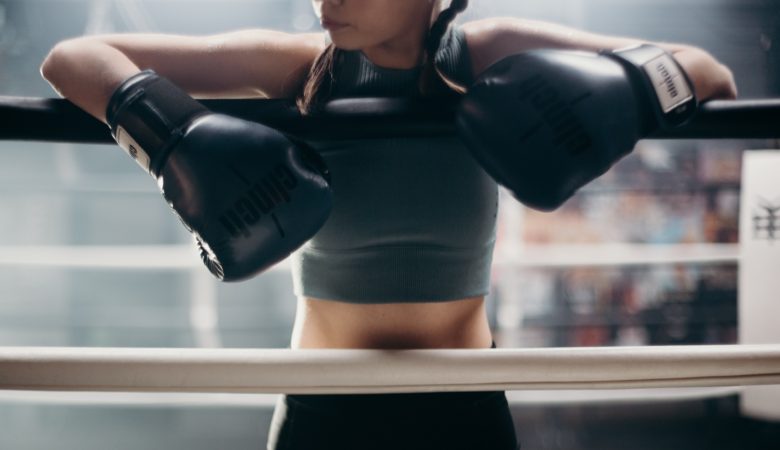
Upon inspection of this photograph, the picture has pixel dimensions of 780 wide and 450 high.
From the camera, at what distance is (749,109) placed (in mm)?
533

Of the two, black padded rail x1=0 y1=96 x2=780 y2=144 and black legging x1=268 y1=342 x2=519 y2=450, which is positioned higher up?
black padded rail x1=0 y1=96 x2=780 y2=144

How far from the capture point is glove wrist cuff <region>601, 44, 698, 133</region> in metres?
0.53

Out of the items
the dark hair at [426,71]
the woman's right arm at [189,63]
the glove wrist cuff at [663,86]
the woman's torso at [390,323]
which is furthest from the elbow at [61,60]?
the glove wrist cuff at [663,86]

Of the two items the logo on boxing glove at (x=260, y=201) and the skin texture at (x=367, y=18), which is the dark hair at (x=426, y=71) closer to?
the skin texture at (x=367, y=18)

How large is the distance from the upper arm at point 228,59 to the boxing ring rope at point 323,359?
0.11 metres

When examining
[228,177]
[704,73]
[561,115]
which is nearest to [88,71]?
[228,177]

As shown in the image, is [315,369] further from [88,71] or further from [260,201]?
[88,71]

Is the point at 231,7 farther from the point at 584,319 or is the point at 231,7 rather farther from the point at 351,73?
the point at 351,73

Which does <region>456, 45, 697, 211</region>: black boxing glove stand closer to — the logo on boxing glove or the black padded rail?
the black padded rail

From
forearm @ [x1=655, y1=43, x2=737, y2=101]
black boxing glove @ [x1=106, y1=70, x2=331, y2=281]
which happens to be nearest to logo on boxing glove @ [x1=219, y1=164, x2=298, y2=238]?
black boxing glove @ [x1=106, y1=70, x2=331, y2=281]

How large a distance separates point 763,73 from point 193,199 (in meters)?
3.71

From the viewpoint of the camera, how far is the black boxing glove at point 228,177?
1.63ft

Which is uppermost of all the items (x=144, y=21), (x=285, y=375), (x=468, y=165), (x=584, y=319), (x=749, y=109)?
(x=749, y=109)

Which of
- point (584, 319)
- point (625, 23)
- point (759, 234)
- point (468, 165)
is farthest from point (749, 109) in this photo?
point (625, 23)
